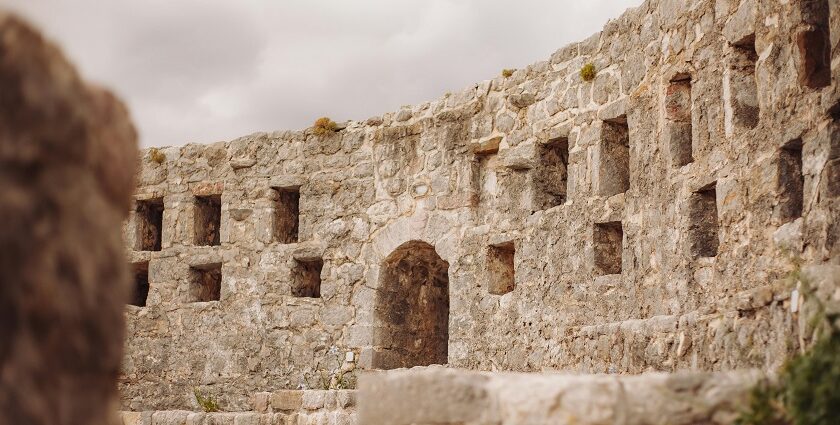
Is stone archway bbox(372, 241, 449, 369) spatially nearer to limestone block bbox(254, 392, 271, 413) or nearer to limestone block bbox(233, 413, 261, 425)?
limestone block bbox(254, 392, 271, 413)

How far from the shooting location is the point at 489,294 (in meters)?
11.0

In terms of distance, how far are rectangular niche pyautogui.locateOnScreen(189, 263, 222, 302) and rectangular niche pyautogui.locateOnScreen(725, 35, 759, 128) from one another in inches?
322

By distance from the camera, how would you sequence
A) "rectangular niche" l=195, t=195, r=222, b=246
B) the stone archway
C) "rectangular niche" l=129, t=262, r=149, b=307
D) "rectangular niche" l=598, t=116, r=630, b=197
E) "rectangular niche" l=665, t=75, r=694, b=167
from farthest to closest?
1. "rectangular niche" l=129, t=262, r=149, b=307
2. "rectangular niche" l=195, t=195, r=222, b=246
3. the stone archway
4. "rectangular niche" l=598, t=116, r=630, b=197
5. "rectangular niche" l=665, t=75, r=694, b=167

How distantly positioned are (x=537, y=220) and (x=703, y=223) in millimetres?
2763

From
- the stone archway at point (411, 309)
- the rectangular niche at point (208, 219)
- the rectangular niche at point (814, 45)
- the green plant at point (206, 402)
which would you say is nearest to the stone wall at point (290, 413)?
the green plant at point (206, 402)

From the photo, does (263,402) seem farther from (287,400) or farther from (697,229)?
(697,229)

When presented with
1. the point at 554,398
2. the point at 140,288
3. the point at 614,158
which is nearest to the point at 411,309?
the point at 614,158

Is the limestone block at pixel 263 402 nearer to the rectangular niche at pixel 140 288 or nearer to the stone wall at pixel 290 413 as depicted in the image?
the stone wall at pixel 290 413

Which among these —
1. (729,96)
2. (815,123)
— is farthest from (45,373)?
(729,96)

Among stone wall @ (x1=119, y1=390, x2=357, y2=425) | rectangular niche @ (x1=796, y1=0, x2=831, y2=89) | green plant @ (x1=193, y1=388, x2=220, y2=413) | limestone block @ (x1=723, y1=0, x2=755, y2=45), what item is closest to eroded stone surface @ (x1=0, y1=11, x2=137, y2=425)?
rectangular niche @ (x1=796, y1=0, x2=831, y2=89)

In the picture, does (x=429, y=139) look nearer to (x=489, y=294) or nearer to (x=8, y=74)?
(x=489, y=294)

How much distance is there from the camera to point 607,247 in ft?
31.4

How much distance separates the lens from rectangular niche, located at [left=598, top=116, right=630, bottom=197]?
951 centimetres

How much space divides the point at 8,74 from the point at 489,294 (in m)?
8.97
